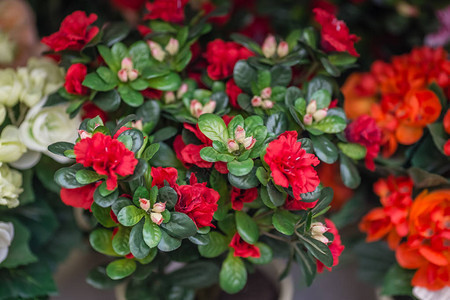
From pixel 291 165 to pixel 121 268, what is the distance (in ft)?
0.90

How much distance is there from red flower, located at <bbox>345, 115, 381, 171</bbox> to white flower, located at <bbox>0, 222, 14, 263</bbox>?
0.53m

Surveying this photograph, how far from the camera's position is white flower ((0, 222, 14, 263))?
645 millimetres

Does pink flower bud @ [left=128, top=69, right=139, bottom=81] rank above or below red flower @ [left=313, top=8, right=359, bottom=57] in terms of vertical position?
below

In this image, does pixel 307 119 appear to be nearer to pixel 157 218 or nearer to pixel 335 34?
pixel 335 34

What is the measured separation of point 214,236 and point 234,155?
0.43 feet

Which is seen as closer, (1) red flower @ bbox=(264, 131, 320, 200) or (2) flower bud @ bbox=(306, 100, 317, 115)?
(1) red flower @ bbox=(264, 131, 320, 200)

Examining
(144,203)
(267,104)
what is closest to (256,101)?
(267,104)

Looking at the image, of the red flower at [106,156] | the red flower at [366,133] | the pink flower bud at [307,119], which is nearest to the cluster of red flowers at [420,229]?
the red flower at [366,133]

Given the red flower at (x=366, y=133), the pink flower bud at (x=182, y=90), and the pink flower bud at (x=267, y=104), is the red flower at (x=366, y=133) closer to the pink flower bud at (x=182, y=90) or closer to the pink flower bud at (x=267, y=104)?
the pink flower bud at (x=267, y=104)

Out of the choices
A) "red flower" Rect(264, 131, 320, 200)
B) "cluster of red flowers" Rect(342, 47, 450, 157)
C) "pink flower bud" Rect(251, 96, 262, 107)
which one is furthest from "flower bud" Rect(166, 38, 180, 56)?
"cluster of red flowers" Rect(342, 47, 450, 157)

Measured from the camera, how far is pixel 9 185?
632mm

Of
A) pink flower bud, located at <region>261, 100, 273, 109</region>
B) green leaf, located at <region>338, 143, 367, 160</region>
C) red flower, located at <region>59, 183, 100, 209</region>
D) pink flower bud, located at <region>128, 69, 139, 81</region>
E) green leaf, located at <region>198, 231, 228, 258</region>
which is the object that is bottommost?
green leaf, located at <region>198, 231, 228, 258</region>

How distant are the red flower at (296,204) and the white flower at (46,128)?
0.35 meters

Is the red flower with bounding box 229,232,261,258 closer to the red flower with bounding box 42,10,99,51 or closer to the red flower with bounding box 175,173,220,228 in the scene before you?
the red flower with bounding box 175,173,220,228
